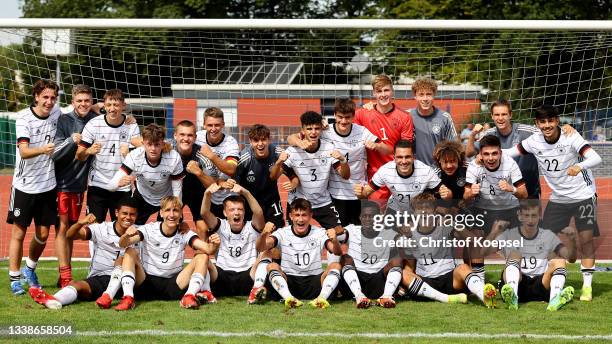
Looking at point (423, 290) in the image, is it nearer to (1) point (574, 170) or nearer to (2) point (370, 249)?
(2) point (370, 249)

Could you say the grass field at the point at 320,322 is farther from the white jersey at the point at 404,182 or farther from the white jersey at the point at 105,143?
the white jersey at the point at 105,143

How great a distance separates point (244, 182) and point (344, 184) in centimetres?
96

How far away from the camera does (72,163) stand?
26.5 ft

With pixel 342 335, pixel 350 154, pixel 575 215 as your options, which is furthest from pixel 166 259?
pixel 575 215

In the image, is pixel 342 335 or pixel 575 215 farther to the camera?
pixel 575 215

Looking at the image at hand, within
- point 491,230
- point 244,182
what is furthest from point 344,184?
point 491,230

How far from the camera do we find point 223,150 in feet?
25.8

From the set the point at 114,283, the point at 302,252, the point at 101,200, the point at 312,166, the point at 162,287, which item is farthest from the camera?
the point at 101,200

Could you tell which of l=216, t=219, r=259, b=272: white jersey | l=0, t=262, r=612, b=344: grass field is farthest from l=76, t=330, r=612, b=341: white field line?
l=216, t=219, r=259, b=272: white jersey

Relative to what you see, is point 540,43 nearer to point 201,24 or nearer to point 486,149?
point 486,149

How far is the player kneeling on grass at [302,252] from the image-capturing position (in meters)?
7.37

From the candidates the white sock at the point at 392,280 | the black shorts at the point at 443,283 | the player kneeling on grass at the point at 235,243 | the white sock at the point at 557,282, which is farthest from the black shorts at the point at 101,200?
the white sock at the point at 557,282

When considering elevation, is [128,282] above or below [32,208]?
below

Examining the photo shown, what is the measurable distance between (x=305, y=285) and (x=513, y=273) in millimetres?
1830
